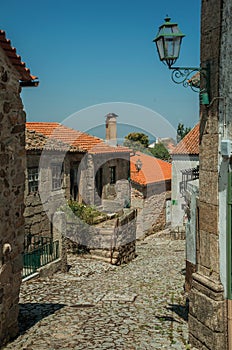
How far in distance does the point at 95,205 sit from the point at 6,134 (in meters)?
15.2

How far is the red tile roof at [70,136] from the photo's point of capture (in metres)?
18.0

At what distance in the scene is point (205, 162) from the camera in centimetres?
570

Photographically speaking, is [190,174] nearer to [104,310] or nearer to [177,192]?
[104,310]

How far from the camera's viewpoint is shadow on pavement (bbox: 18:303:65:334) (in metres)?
6.71

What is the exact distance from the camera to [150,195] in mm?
24375

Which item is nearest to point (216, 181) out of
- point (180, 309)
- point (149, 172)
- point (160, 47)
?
point (160, 47)

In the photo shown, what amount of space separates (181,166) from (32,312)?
17712mm

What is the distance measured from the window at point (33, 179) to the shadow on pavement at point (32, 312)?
293 inches

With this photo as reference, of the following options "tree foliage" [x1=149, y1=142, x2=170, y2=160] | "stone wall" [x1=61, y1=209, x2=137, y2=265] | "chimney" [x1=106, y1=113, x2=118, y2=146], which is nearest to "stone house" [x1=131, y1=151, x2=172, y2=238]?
"chimney" [x1=106, y1=113, x2=118, y2=146]

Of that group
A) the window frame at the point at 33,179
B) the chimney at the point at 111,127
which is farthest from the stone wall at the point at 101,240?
the chimney at the point at 111,127

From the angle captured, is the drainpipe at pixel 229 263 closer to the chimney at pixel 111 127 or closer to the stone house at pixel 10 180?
the stone house at pixel 10 180

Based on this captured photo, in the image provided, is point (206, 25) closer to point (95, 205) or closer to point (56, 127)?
point (56, 127)

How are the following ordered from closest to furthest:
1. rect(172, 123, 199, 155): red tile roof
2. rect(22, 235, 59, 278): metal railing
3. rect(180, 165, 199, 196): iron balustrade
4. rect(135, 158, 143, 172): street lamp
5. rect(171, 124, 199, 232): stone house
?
rect(22, 235, 59, 278): metal railing < rect(180, 165, 199, 196): iron balustrade < rect(172, 123, 199, 155): red tile roof < rect(171, 124, 199, 232): stone house < rect(135, 158, 143, 172): street lamp

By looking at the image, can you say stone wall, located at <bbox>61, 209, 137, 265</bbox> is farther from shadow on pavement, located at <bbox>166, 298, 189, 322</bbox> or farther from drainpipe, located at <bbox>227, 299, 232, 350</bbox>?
drainpipe, located at <bbox>227, 299, 232, 350</bbox>
